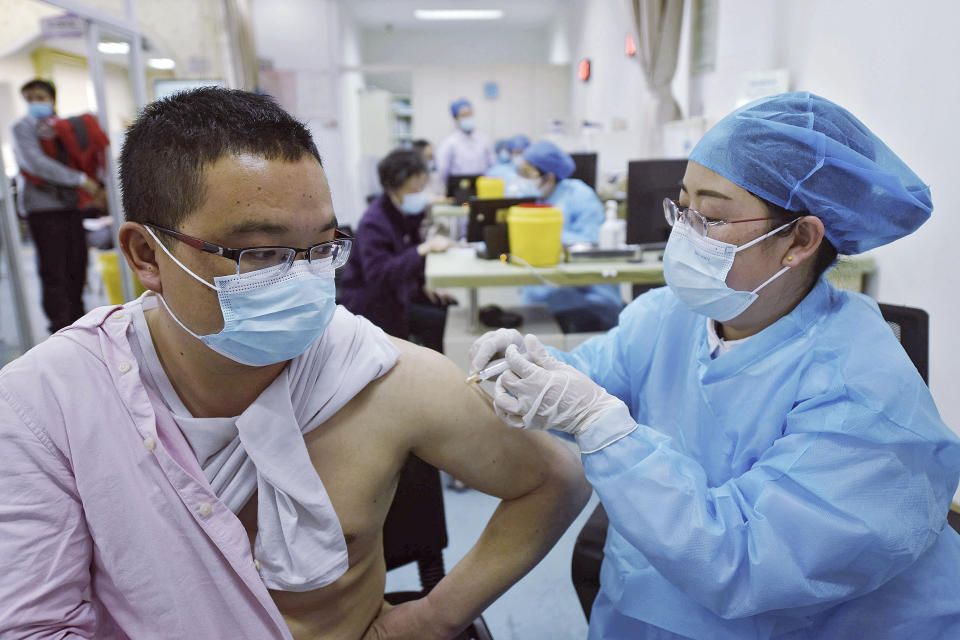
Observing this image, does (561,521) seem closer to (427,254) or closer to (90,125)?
(427,254)

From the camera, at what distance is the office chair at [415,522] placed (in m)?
1.18

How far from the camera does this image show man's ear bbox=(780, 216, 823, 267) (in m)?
1.03

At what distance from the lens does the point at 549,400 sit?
0.98m

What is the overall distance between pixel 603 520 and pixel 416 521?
453mm

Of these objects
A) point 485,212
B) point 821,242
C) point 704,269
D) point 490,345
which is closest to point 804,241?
point 821,242

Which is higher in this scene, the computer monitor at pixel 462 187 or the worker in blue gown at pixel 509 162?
the worker in blue gown at pixel 509 162

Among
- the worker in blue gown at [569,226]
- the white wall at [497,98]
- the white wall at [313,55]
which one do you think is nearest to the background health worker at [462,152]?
the white wall at [313,55]

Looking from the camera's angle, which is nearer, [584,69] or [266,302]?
[266,302]

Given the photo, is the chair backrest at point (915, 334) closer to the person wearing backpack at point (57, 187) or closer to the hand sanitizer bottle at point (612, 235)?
the hand sanitizer bottle at point (612, 235)

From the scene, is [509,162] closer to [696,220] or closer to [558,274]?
[558,274]

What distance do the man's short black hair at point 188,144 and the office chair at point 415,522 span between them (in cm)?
59

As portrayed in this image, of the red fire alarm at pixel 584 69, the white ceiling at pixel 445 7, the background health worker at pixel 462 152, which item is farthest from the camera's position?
the white ceiling at pixel 445 7

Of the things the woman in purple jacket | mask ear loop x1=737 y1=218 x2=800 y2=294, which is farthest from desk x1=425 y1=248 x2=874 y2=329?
mask ear loop x1=737 y1=218 x2=800 y2=294

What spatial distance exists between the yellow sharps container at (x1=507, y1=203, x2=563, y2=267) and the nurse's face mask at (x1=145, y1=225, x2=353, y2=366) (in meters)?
1.65
